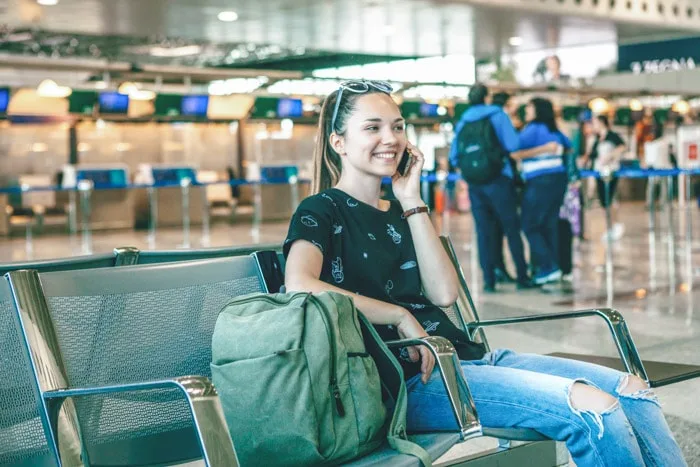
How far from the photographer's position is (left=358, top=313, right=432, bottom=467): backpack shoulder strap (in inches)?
84.7

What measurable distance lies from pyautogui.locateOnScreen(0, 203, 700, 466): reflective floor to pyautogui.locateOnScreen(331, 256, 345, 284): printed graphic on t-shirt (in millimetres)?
1520

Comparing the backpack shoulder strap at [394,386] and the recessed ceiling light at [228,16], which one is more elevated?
the recessed ceiling light at [228,16]

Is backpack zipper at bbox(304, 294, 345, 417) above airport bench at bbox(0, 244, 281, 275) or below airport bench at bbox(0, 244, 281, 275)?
below

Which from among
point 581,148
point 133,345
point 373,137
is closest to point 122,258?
point 133,345

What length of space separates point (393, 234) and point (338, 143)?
0.97ft

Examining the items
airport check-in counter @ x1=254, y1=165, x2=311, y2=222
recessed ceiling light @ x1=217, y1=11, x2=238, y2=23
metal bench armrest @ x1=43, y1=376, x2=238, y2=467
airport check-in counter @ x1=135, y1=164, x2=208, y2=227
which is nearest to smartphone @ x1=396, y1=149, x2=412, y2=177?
metal bench armrest @ x1=43, y1=376, x2=238, y2=467

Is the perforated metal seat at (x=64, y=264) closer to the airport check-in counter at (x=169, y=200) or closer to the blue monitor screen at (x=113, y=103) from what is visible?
the airport check-in counter at (x=169, y=200)

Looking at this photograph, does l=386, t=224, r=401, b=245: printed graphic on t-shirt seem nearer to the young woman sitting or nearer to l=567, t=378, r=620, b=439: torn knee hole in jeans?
the young woman sitting

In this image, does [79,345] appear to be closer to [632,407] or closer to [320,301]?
[320,301]

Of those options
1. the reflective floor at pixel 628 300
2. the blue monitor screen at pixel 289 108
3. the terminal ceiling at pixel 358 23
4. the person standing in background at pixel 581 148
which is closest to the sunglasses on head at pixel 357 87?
the reflective floor at pixel 628 300

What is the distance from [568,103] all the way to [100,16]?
1560 cm

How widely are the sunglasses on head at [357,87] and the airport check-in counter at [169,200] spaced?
16.2 metres

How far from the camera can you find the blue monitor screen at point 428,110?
76.4 feet

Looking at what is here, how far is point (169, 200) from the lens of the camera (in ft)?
66.0
